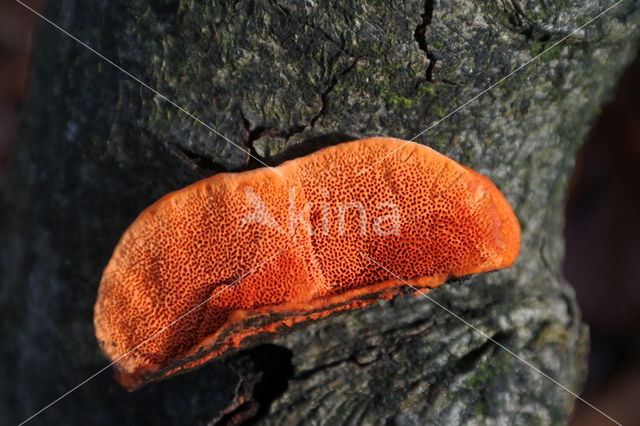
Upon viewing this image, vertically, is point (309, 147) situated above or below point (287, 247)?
above

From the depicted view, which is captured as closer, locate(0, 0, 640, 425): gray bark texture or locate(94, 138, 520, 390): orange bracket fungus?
locate(94, 138, 520, 390): orange bracket fungus

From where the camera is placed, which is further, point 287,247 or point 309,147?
point 309,147

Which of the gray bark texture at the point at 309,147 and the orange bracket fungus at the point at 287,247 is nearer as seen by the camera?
the orange bracket fungus at the point at 287,247

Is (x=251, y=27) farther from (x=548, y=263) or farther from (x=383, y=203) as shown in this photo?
(x=548, y=263)

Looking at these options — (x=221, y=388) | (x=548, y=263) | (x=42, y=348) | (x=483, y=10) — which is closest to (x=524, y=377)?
(x=548, y=263)
